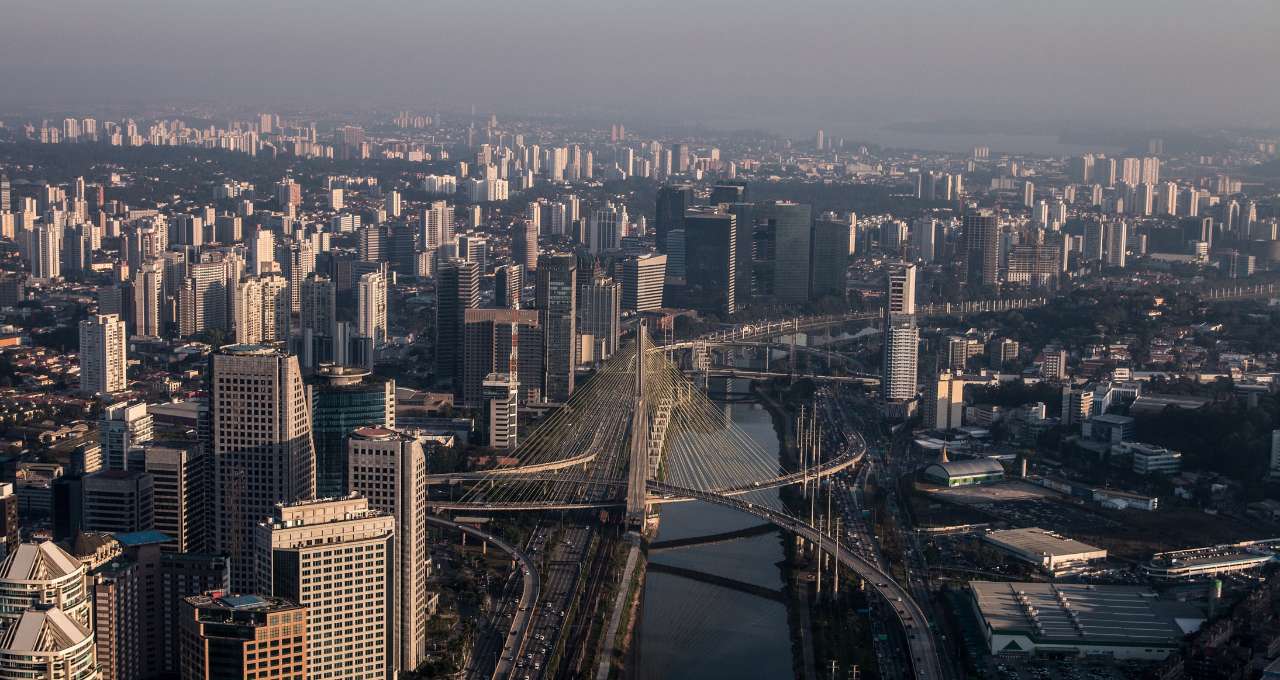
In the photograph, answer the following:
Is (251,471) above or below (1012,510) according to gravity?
above

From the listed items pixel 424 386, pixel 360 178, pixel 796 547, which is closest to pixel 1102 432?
pixel 796 547

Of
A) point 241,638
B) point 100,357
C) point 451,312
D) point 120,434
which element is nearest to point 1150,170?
point 451,312

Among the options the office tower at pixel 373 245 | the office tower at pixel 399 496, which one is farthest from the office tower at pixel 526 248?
the office tower at pixel 399 496

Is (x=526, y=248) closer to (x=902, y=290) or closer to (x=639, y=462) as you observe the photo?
(x=902, y=290)

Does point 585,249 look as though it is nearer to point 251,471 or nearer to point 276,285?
point 276,285

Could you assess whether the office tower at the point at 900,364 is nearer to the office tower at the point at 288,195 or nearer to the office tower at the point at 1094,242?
the office tower at the point at 1094,242

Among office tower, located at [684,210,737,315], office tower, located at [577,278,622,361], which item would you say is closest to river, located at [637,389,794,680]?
office tower, located at [577,278,622,361]
